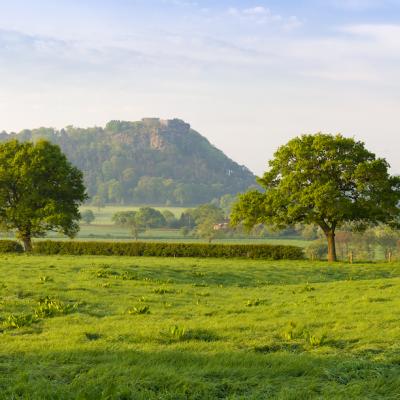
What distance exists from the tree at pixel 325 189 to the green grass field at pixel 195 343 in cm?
2709

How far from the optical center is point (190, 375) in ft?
28.3

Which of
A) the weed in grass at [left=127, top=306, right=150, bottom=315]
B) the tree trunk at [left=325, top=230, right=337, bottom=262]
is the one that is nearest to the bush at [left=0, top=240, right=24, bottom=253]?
the tree trunk at [left=325, top=230, right=337, bottom=262]

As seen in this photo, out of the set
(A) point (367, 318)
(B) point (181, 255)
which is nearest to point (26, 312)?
(A) point (367, 318)

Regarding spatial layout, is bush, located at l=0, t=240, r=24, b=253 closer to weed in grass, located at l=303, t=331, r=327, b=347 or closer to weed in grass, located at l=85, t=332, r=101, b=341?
weed in grass, located at l=85, t=332, r=101, b=341

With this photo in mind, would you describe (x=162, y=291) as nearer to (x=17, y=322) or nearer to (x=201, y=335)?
(x=17, y=322)

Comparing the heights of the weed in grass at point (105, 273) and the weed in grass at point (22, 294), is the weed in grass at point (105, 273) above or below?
below

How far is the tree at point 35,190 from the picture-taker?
54750mm

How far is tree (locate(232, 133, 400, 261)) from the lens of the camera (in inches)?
1909

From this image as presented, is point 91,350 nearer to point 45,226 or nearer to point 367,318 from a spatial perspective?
point 367,318

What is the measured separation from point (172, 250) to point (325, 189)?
16897 millimetres

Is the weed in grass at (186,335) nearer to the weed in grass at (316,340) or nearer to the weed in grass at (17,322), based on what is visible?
the weed in grass at (316,340)

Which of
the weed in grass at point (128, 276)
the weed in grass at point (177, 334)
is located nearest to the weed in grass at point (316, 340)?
the weed in grass at point (177, 334)

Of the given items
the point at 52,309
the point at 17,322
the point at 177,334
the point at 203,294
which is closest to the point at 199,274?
the point at 203,294

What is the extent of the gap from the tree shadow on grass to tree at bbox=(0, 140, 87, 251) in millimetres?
45697
